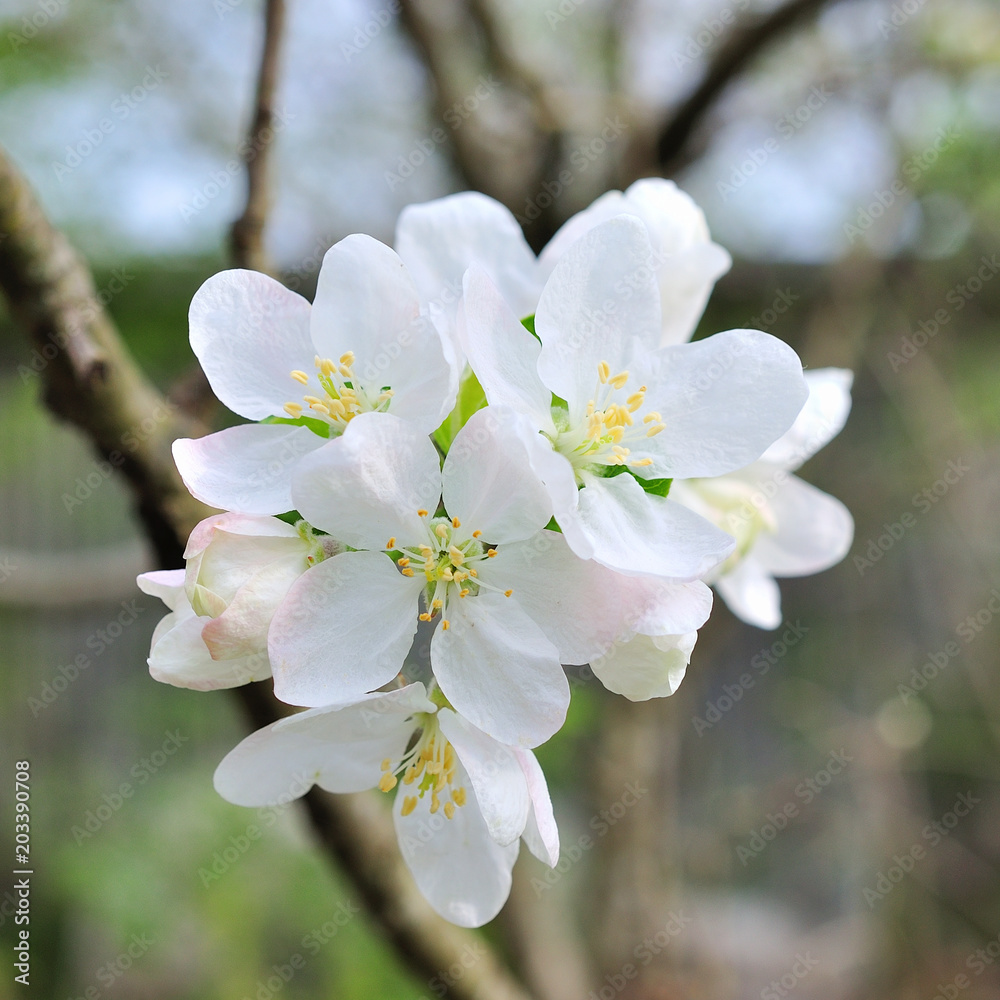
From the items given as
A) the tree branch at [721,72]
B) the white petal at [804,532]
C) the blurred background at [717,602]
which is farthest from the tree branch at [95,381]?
the tree branch at [721,72]

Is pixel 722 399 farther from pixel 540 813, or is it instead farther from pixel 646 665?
pixel 540 813

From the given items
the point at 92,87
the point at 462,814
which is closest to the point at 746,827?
the point at 462,814

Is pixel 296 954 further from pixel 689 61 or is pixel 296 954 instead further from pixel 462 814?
pixel 689 61

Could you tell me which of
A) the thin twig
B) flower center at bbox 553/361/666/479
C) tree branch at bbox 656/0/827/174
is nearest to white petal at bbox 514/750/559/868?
flower center at bbox 553/361/666/479

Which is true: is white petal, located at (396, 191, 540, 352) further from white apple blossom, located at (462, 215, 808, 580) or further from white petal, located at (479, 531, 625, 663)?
white petal, located at (479, 531, 625, 663)

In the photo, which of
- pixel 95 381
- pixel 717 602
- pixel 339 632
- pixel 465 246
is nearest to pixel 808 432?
pixel 465 246

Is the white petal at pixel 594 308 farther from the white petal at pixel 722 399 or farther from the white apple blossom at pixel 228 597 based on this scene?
the white apple blossom at pixel 228 597

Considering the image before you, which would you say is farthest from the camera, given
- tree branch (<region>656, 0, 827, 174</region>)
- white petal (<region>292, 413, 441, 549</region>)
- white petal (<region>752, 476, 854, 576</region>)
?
tree branch (<region>656, 0, 827, 174</region>)
